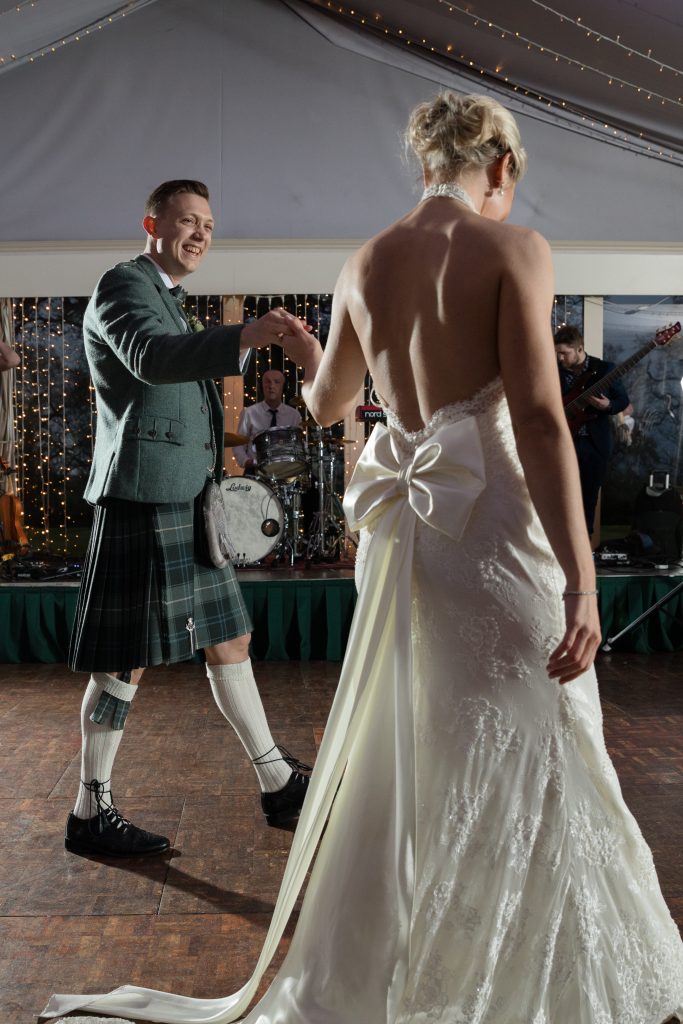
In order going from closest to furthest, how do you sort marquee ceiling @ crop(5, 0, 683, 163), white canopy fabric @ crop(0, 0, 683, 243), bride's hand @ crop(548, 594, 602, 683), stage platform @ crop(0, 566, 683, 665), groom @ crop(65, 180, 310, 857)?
1. bride's hand @ crop(548, 594, 602, 683)
2. groom @ crop(65, 180, 310, 857)
3. marquee ceiling @ crop(5, 0, 683, 163)
4. stage platform @ crop(0, 566, 683, 665)
5. white canopy fabric @ crop(0, 0, 683, 243)

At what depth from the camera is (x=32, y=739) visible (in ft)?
11.2

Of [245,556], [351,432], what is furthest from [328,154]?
[245,556]

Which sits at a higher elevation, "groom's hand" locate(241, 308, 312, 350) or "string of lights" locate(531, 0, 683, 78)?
"string of lights" locate(531, 0, 683, 78)

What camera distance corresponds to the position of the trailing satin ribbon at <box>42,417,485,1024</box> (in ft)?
4.65

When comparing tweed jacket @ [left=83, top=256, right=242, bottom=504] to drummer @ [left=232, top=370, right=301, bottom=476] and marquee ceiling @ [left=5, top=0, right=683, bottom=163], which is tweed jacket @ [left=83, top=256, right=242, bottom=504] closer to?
marquee ceiling @ [left=5, top=0, right=683, bottom=163]

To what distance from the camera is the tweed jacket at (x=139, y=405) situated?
2168 mm

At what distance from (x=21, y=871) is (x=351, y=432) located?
18.3 feet

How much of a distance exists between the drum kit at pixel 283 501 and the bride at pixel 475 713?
13.9 feet

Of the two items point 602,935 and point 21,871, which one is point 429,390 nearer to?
point 602,935

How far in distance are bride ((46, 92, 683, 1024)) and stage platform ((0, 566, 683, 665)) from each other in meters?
3.36

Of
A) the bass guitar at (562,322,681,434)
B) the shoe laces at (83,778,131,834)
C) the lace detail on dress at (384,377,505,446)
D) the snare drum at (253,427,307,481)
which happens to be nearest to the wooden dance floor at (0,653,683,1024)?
the shoe laces at (83,778,131,834)

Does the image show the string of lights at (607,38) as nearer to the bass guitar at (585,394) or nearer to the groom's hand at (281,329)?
the bass guitar at (585,394)

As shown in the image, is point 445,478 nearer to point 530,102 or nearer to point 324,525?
point 324,525

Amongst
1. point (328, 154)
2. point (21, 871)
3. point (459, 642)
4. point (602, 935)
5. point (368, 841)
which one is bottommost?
point (21, 871)
